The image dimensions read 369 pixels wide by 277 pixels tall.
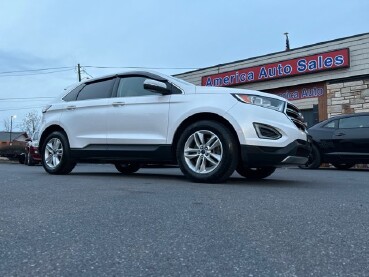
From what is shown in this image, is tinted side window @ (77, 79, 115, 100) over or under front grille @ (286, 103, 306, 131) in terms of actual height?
over

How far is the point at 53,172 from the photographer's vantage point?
7.52 m

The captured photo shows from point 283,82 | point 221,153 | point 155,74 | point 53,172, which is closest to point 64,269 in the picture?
point 221,153

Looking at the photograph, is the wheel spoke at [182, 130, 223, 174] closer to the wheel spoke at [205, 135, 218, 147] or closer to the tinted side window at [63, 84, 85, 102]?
the wheel spoke at [205, 135, 218, 147]

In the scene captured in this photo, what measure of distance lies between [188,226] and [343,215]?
4.39ft

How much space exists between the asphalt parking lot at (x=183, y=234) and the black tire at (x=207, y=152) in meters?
0.85

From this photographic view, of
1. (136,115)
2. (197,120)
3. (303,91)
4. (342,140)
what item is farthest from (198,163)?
(303,91)

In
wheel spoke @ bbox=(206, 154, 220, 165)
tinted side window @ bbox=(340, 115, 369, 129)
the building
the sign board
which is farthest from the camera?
the sign board

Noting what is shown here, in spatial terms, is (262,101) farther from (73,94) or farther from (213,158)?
(73,94)

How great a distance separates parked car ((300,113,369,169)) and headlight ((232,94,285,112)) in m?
4.92

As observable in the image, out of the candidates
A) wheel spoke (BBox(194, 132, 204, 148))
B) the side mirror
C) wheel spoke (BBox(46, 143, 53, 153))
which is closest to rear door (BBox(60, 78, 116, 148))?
wheel spoke (BBox(46, 143, 53, 153))

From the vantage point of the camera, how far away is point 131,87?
670cm

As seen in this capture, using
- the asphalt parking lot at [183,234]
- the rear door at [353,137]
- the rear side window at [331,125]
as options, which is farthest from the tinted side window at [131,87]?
the rear side window at [331,125]

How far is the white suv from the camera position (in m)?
5.50

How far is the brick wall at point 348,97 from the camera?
14.6 m
